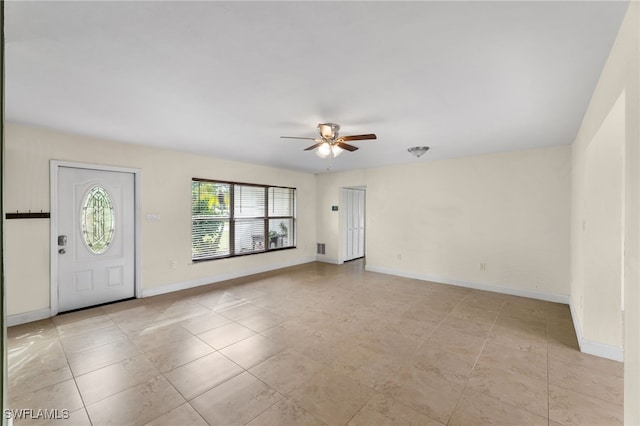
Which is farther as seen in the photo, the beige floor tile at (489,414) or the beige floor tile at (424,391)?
the beige floor tile at (424,391)

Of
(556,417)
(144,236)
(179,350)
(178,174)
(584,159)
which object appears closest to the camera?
(556,417)

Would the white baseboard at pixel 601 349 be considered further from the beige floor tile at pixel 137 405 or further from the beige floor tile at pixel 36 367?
the beige floor tile at pixel 36 367

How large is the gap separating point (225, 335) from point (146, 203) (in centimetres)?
273

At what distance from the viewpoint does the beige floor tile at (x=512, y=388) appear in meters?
1.98

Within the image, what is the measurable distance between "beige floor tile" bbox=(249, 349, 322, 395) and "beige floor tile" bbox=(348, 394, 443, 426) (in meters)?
0.56

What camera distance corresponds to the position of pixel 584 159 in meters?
2.89

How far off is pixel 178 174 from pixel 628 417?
221 inches

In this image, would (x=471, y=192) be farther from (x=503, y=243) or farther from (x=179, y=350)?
(x=179, y=350)

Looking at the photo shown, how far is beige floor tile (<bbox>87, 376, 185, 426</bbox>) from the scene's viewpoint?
1.81 metres

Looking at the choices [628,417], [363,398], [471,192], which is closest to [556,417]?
[628,417]

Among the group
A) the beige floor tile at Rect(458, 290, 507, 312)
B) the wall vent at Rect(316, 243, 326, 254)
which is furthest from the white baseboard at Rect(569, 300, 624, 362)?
the wall vent at Rect(316, 243, 326, 254)
